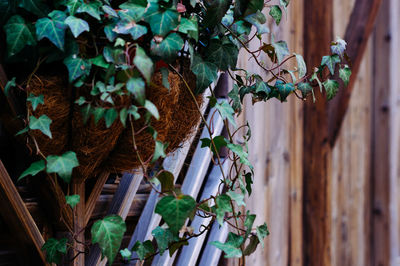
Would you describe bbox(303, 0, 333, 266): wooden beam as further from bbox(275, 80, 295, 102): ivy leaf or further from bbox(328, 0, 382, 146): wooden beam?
bbox(275, 80, 295, 102): ivy leaf

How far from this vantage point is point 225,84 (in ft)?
3.97

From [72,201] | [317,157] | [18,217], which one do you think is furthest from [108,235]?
[317,157]

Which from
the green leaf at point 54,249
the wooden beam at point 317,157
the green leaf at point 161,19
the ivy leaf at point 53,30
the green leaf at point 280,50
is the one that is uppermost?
the wooden beam at point 317,157

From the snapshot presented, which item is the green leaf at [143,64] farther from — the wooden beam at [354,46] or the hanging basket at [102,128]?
the wooden beam at [354,46]

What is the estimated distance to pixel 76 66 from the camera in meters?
0.57

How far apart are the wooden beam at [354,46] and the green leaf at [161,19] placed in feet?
4.95

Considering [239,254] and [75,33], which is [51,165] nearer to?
[75,33]

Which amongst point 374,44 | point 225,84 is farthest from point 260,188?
point 374,44

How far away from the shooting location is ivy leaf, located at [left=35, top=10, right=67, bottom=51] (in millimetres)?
546

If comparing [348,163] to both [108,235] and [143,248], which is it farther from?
[108,235]

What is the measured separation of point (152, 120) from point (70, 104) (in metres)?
0.12

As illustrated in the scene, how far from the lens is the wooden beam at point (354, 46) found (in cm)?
200

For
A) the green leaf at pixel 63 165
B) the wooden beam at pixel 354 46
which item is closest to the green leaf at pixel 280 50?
the green leaf at pixel 63 165

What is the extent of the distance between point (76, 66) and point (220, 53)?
0.77ft
